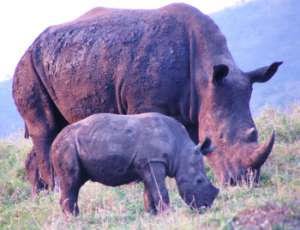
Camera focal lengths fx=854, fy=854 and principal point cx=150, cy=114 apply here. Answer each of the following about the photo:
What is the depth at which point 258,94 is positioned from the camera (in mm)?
41812

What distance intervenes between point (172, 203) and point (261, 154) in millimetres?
1328

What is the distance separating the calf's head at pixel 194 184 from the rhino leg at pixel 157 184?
19 cm

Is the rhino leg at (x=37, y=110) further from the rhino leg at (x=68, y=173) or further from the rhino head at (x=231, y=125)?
the rhino leg at (x=68, y=173)

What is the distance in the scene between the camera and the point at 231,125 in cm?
968

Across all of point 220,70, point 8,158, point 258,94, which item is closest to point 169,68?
point 220,70

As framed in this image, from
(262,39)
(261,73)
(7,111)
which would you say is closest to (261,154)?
(261,73)

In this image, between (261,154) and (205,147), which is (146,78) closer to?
(261,154)

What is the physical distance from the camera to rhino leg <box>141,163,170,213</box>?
759 cm

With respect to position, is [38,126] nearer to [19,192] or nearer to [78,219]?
[19,192]

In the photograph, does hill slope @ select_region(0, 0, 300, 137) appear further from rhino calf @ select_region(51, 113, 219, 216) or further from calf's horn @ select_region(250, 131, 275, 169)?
rhino calf @ select_region(51, 113, 219, 216)

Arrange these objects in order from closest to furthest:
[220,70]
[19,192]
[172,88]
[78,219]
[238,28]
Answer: [78,219] < [220,70] < [172,88] < [19,192] < [238,28]

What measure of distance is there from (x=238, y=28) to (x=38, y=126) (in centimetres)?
4879

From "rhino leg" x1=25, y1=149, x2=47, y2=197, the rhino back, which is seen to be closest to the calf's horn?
the rhino back

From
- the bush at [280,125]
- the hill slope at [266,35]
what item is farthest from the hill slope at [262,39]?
the bush at [280,125]
